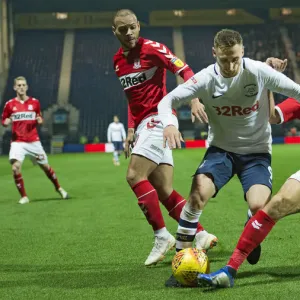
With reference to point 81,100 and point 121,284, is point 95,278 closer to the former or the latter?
point 121,284

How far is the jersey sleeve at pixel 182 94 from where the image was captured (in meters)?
4.73

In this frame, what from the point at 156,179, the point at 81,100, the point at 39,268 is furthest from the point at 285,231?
the point at 81,100

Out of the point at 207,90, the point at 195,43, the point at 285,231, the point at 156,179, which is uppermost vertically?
the point at 195,43

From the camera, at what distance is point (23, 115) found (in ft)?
39.2

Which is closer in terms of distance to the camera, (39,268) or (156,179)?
(39,268)

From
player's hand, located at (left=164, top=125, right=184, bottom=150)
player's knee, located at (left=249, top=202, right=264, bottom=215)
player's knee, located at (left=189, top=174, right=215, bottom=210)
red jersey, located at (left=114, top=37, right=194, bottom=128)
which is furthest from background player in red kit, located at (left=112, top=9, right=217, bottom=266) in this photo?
player's hand, located at (left=164, top=125, right=184, bottom=150)

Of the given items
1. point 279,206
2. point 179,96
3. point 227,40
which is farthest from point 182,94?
point 279,206

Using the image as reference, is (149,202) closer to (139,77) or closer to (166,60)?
(139,77)

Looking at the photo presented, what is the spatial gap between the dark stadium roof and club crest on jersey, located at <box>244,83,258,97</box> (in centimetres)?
4098

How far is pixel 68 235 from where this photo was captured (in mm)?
7527

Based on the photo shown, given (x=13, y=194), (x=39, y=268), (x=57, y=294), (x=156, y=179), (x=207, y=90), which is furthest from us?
(x=13, y=194)

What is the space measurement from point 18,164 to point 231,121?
7.37 metres

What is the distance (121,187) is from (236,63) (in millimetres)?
9843

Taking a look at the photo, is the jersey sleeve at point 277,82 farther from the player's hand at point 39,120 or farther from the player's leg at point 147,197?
the player's hand at point 39,120
